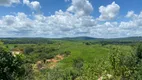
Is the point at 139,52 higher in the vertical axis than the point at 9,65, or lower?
lower

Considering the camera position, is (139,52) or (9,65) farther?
(139,52)

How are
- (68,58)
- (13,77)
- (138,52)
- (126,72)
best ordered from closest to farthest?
(13,77)
(126,72)
(138,52)
(68,58)

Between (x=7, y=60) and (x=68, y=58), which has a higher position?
(x=7, y=60)

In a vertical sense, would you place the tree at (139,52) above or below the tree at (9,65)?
below

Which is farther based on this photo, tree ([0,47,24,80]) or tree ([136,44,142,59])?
tree ([136,44,142,59])

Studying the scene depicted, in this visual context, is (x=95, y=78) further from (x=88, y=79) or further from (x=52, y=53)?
(x=52, y=53)

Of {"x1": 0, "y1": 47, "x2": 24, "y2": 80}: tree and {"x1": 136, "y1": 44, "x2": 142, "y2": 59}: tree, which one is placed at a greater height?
{"x1": 0, "y1": 47, "x2": 24, "y2": 80}: tree

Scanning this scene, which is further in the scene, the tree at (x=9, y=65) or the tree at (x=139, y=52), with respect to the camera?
the tree at (x=139, y=52)

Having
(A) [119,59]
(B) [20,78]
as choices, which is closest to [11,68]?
(B) [20,78]
